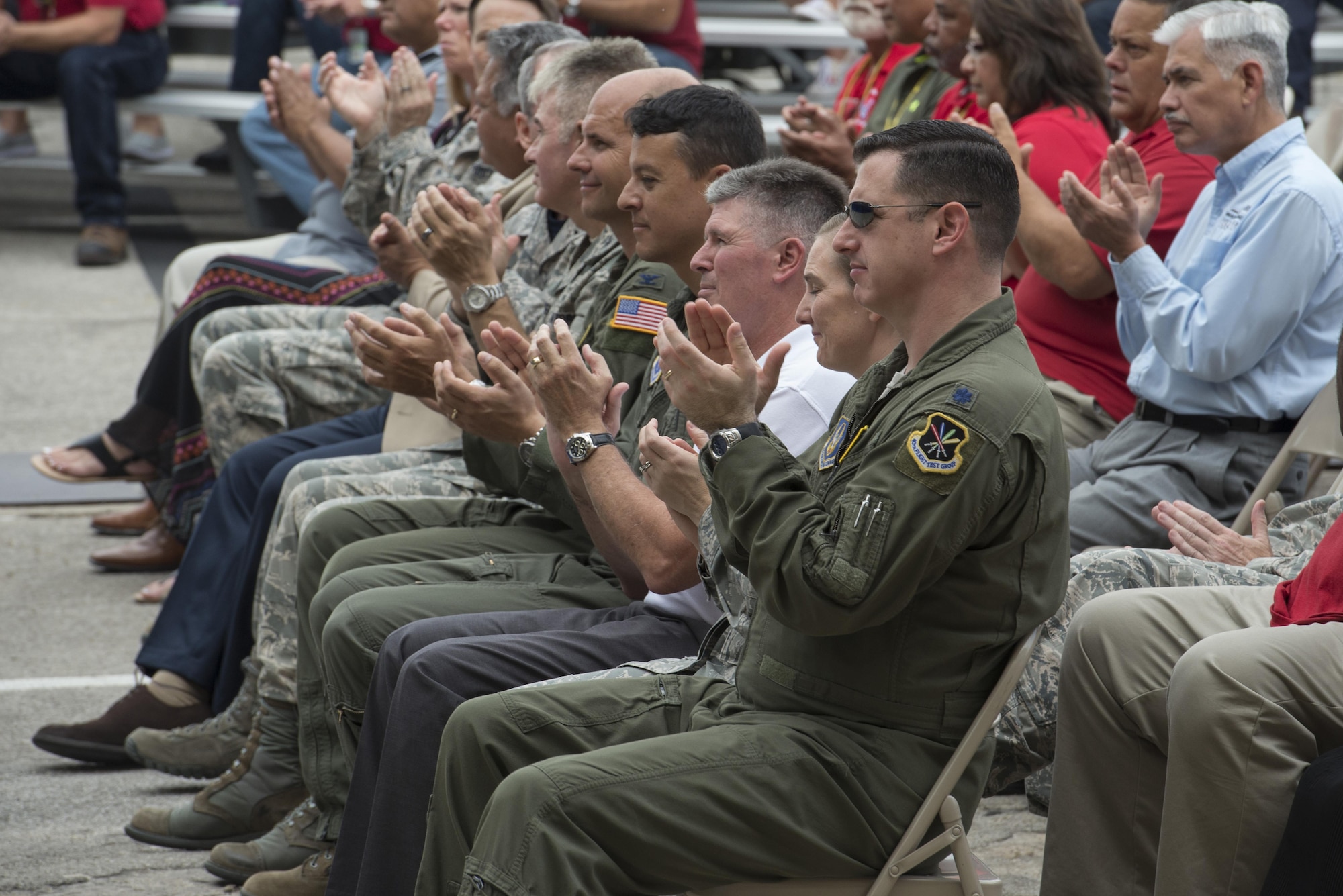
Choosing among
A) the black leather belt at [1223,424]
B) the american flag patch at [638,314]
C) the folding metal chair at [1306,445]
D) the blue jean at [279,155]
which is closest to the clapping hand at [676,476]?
the american flag patch at [638,314]

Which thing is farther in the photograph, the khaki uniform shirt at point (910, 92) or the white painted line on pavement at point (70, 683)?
the khaki uniform shirt at point (910, 92)

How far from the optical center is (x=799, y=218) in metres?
2.82

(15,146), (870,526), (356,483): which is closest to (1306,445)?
(870,526)

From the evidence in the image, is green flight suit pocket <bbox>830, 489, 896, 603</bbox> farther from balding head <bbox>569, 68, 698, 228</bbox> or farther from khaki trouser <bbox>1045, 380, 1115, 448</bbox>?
khaki trouser <bbox>1045, 380, 1115, 448</bbox>

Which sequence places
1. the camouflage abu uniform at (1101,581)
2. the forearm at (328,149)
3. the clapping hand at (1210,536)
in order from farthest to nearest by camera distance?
the forearm at (328,149) < the clapping hand at (1210,536) < the camouflage abu uniform at (1101,581)

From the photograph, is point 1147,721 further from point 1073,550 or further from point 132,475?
point 132,475

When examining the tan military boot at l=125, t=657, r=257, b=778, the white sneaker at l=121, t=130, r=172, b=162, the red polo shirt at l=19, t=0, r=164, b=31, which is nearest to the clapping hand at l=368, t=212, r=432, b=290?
the tan military boot at l=125, t=657, r=257, b=778

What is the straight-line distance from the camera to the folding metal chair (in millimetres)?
3137

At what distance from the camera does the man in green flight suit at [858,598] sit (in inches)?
77.8

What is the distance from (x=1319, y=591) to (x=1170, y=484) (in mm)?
836

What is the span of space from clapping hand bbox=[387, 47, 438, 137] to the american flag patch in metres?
1.69

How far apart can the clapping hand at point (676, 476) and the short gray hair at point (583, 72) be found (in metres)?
1.63

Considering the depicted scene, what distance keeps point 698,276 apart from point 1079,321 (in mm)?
1142

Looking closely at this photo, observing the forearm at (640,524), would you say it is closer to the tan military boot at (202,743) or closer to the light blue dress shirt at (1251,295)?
the light blue dress shirt at (1251,295)
